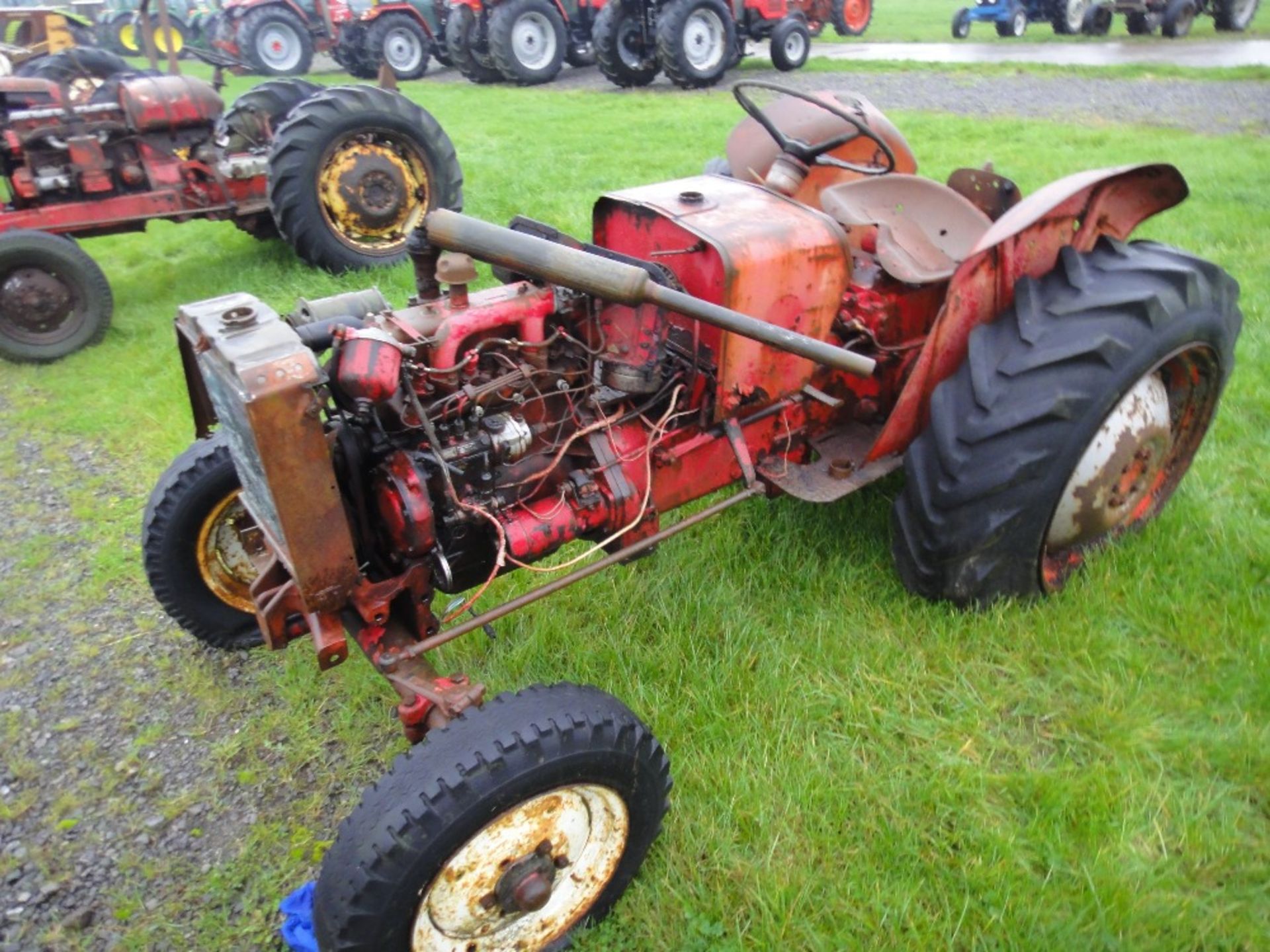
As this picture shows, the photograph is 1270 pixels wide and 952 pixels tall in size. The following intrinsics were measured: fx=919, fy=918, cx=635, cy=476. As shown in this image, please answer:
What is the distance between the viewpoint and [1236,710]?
240 centimetres

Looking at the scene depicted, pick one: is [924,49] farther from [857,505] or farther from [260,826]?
[260,826]

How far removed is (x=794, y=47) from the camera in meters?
13.2

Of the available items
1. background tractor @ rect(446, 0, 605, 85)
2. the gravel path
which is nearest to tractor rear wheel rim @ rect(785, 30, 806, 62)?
the gravel path

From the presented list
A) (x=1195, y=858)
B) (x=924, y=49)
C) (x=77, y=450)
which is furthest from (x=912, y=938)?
(x=924, y=49)

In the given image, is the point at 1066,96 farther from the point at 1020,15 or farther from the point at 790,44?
the point at 1020,15

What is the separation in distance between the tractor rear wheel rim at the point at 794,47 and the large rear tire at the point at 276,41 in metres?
8.98

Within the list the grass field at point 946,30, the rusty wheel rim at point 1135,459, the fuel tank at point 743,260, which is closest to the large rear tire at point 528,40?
the grass field at point 946,30

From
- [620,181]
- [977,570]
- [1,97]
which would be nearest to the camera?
[977,570]

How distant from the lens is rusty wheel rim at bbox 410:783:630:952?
5.98 ft

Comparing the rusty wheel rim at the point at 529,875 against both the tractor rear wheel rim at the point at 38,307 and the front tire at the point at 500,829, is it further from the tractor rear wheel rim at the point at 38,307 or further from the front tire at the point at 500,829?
the tractor rear wheel rim at the point at 38,307

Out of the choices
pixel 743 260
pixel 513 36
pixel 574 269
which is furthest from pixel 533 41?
pixel 574 269

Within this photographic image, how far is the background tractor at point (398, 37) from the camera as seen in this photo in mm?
15531

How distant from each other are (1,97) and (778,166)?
19.2 feet

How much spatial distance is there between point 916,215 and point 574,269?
170 cm
